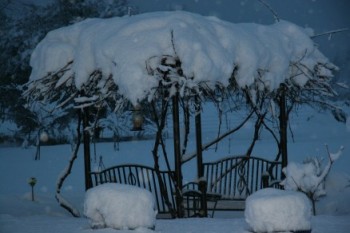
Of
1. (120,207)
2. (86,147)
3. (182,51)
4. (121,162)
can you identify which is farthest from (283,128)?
(121,162)

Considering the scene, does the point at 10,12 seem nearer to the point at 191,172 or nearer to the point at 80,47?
the point at 191,172

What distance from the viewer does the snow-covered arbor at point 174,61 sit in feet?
22.0

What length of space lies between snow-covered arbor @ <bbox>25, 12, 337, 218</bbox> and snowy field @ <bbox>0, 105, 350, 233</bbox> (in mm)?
1572

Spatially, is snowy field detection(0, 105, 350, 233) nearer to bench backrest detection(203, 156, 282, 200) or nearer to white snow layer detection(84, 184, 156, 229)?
white snow layer detection(84, 184, 156, 229)

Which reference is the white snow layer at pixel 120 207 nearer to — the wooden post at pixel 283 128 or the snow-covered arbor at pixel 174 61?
the snow-covered arbor at pixel 174 61

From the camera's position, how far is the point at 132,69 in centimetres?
665

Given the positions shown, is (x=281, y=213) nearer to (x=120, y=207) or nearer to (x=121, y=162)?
(x=120, y=207)

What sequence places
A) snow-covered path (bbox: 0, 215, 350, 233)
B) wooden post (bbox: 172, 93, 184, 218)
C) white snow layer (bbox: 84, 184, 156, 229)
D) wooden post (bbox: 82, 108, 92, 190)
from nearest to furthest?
white snow layer (bbox: 84, 184, 156, 229) → snow-covered path (bbox: 0, 215, 350, 233) → wooden post (bbox: 172, 93, 184, 218) → wooden post (bbox: 82, 108, 92, 190)

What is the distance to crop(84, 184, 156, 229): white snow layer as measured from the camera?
5965 millimetres

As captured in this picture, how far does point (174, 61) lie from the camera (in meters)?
6.92

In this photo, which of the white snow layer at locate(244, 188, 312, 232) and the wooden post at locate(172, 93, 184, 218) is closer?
the white snow layer at locate(244, 188, 312, 232)

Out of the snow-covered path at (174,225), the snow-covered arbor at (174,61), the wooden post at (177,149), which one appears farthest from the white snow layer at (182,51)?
the snow-covered path at (174,225)

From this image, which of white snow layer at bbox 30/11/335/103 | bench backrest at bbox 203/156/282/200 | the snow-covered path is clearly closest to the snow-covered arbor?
white snow layer at bbox 30/11/335/103

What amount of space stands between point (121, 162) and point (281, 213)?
15259 millimetres
